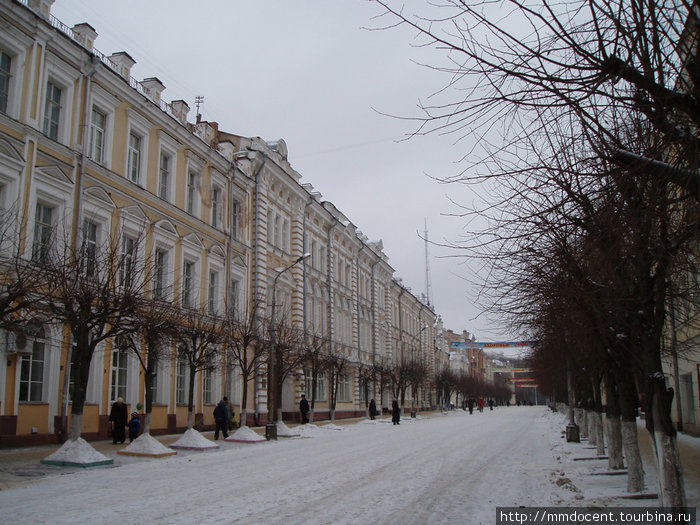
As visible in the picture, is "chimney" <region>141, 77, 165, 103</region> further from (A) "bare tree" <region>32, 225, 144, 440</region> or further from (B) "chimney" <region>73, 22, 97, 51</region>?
(A) "bare tree" <region>32, 225, 144, 440</region>

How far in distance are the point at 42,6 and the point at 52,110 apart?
10.7 feet

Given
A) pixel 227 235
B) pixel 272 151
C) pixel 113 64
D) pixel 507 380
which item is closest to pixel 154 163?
pixel 113 64

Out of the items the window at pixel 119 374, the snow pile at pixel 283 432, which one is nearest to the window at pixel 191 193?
the window at pixel 119 374

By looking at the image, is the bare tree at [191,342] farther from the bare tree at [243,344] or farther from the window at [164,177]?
the window at [164,177]

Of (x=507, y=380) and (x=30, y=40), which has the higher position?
(x=30, y=40)

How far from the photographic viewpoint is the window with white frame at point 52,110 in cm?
2055

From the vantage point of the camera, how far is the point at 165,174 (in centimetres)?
2744

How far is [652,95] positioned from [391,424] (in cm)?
3795

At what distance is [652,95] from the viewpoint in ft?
17.2

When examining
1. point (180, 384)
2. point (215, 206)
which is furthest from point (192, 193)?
point (180, 384)

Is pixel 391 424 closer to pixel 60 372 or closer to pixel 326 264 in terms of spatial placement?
pixel 326 264

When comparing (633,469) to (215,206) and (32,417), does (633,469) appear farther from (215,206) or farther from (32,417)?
(215,206)

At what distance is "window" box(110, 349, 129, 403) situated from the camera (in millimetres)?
22906

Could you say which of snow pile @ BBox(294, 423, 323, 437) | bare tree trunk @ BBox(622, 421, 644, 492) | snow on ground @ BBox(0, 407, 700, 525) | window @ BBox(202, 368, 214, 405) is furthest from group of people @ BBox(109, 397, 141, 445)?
bare tree trunk @ BBox(622, 421, 644, 492)
